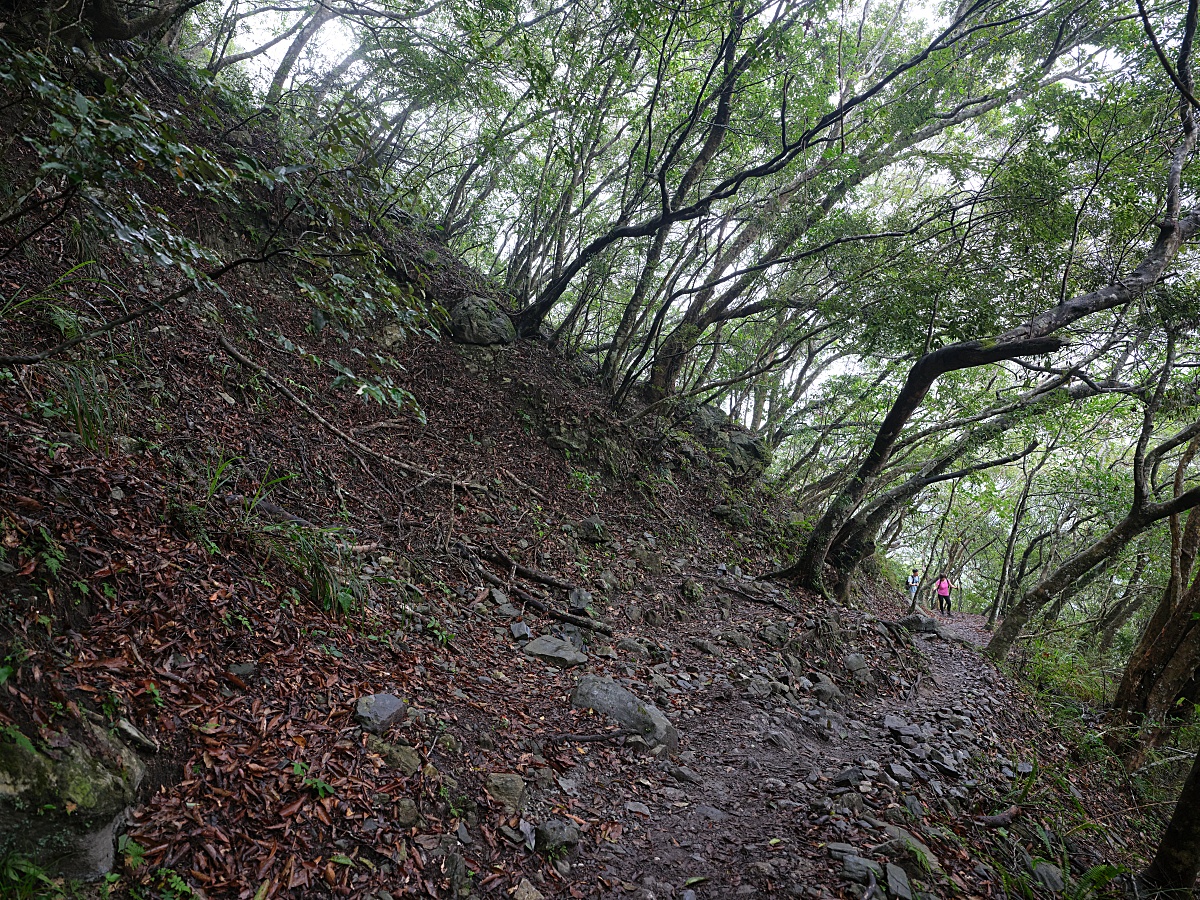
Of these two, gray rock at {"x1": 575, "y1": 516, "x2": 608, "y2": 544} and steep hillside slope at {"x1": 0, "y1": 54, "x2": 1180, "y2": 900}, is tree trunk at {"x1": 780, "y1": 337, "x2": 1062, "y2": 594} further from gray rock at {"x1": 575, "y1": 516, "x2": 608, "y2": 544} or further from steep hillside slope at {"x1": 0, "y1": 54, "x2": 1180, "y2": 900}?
gray rock at {"x1": 575, "y1": 516, "x2": 608, "y2": 544}

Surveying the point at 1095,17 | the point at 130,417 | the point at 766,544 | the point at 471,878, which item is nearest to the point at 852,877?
the point at 471,878

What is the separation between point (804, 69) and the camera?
9289mm

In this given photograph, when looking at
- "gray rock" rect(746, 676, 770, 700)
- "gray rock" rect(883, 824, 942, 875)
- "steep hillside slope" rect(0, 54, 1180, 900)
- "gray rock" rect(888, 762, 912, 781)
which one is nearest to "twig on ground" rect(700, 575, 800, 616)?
"steep hillside slope" rect(0, 54, 1180, 900)

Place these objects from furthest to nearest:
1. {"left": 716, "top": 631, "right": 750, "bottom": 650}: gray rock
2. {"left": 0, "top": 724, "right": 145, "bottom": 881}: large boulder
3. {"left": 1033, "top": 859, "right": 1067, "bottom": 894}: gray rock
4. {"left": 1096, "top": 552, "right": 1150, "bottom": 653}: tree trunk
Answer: {"left": 1096, "top": 552, "right": 1150, "bottom": 653}: tree trunk → {"left": 716, "top": 631, "right": 750, "bottom": 650}: gray rock → {"left": 1033, "top": 859, "right": 1067, "bottom": 894}: gray rock → {"left": 0, "top": 724, "right": 145, "bottom": 881}: large boulder

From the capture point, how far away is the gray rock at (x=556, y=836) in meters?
3.18

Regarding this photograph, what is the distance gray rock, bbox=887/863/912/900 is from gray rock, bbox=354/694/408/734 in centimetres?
298

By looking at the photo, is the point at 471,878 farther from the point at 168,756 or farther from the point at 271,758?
the point at 168,756

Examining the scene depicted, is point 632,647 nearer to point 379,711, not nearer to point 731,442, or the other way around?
point 379,711

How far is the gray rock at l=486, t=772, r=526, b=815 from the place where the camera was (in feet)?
10.8

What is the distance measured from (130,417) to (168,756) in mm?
2818

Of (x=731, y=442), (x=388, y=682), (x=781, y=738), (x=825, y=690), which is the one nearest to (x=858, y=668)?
(x=825, y=690)

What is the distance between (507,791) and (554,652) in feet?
6.51

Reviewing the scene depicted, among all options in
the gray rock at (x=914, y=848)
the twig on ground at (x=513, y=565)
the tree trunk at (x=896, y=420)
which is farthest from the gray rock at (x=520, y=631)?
the tree trunk at (x=896, y=420)

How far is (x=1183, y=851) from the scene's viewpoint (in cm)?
352
